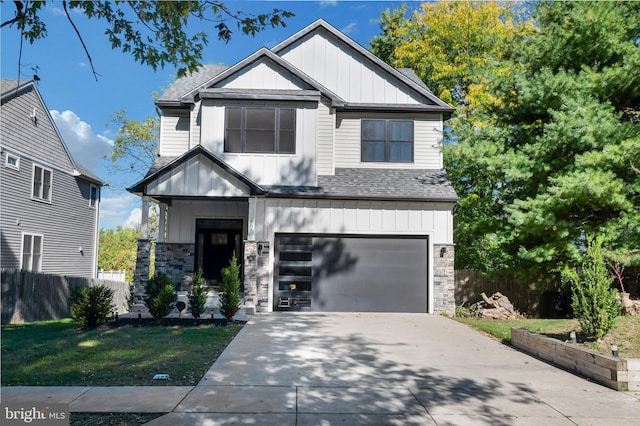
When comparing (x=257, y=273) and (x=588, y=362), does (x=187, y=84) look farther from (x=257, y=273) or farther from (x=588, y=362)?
(x=588, y=362)

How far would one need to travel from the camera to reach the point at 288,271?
46.1ft

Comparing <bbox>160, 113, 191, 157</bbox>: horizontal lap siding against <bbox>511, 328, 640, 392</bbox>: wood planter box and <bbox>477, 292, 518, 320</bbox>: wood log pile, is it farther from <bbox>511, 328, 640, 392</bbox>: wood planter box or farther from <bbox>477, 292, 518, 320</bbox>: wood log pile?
<bbox>511, 328, 640, 392</bbox>: wood planter box

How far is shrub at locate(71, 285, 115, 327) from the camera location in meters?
10.2

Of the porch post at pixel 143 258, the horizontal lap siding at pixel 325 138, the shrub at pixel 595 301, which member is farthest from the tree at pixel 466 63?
the porch post at pixel 143 258

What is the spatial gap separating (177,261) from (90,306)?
4.45 metres

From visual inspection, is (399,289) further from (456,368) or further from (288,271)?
(456,368)

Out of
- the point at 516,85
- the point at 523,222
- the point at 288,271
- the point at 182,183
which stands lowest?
the point at 288,271

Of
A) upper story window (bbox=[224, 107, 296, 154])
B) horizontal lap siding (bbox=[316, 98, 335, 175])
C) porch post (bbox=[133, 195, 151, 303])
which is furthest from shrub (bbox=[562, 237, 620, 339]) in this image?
porch post (bbox=[133, 195, 151, 303])

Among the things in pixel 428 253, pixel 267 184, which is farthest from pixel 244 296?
pixel 428 253

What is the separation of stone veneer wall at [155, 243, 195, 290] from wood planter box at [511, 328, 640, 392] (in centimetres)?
997

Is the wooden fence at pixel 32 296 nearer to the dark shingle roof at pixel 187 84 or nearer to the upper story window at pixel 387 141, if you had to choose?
the dark shingle roof at pixel 187 84

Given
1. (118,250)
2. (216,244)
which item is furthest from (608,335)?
(118,250)

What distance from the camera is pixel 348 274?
1412 centimetres

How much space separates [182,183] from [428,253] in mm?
7683
